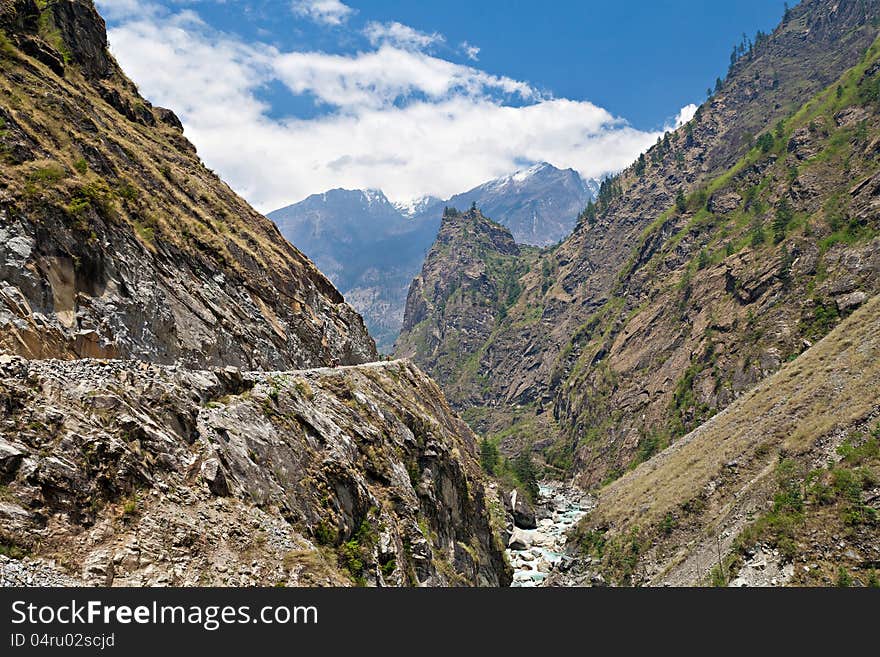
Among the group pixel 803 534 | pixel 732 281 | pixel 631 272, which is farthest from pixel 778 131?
pixel 803 534

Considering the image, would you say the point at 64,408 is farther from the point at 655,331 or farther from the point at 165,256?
the point at 655,331

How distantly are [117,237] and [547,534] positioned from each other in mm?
76237

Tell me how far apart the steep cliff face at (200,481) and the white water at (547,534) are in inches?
1558

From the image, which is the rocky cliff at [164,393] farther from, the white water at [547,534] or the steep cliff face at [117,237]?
the white water at [547,534]

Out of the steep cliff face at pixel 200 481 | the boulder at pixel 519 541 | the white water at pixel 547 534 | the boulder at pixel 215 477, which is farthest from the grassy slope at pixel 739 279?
the boulder at pixel 215 477

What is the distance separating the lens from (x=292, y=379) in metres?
27.5

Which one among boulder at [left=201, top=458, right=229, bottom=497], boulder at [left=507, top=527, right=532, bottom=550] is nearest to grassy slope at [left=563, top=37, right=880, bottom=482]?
boulder at [left=507, top=527, right=532, bottom=550]

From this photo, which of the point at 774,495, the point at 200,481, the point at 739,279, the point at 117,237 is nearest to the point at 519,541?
the point at 774,495

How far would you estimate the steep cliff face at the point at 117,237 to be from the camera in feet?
78.6

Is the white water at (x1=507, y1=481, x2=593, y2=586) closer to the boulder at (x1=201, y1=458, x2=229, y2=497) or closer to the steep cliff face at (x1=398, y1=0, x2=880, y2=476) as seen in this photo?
the steep cliff face at (x1=398, y1=0, x2=880, y2=476)

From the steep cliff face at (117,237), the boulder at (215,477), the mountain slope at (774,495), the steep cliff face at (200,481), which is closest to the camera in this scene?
the steep cliff face at (200,481)

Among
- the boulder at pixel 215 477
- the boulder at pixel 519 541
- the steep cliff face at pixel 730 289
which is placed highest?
the steep cliff face at pixel 730 289

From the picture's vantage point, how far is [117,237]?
29.7 metres

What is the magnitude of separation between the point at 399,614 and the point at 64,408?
446 inches
